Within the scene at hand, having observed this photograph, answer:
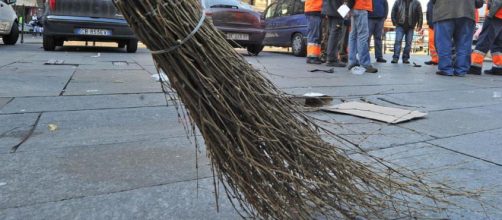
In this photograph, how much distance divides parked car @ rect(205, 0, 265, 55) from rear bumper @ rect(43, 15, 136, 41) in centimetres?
207

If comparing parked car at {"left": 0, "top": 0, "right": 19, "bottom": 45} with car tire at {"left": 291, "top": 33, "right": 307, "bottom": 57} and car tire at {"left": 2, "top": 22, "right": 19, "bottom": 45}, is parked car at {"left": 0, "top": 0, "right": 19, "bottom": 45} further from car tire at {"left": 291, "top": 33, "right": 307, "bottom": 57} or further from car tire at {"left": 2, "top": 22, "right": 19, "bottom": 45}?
car tire at {"left": 291, "top": 33, "right": 307, "bottom": 57}

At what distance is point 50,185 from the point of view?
2062 millimetres

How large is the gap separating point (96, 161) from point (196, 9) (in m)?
1.32

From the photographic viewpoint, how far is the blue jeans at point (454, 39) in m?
7.64

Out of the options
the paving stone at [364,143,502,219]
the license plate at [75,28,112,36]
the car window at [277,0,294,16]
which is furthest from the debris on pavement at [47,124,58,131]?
the car window at [277,0,294,16]

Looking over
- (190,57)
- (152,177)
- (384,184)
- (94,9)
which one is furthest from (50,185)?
(94,9)

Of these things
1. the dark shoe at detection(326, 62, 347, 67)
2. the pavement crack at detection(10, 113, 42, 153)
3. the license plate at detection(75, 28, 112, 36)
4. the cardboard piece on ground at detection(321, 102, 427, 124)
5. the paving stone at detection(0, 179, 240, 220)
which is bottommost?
the paving stone at detection(0, 179, 240, 220)

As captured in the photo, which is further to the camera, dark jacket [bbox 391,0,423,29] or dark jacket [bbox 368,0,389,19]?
dark jacket [bbox 391,0,423,29]

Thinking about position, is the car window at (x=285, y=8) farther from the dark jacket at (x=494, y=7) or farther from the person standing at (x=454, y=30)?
the dark jacket at (x=494, y=7)

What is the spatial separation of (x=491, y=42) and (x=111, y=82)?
21.8ft

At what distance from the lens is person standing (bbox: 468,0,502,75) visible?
8055 mm

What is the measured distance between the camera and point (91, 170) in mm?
2289

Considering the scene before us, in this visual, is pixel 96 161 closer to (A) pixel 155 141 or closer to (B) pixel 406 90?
(A) pixel 155 141

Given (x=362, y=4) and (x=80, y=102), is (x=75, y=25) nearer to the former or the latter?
(x=362, y=4)
